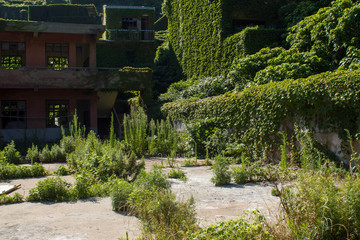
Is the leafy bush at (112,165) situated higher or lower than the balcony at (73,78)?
lower

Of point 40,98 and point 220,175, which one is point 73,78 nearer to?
point 40,98

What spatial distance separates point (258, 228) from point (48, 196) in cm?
399

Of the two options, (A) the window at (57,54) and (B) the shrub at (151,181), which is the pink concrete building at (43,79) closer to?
(A) the window at (57,54)

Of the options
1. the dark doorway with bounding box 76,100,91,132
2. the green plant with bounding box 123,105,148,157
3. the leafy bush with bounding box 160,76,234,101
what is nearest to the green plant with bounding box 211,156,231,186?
the green plant with bounding box 123,105,148,157

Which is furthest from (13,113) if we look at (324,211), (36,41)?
(324,211)

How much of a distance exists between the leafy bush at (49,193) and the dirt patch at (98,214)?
26 centimetres

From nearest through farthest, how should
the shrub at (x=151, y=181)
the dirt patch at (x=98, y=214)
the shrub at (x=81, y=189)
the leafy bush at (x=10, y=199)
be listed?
the dirt patch at (x=98, y=214) < the shrub at (x=151, y=181) < the leafy bush at (x=10, y=199) < the shrub at (x=81, y=189)

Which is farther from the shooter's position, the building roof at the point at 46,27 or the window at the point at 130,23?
the window at the point at 130,23

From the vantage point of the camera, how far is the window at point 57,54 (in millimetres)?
20062

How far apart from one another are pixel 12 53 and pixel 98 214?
56.7 ft

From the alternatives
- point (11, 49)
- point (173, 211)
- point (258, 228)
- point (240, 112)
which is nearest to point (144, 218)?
point (173, 211)

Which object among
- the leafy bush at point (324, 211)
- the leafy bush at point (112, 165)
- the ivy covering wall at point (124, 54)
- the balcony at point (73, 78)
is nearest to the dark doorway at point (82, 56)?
the ivy covering wall at point (124, 54)

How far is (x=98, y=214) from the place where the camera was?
16.7 feet

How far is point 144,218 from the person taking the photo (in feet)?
14.2
